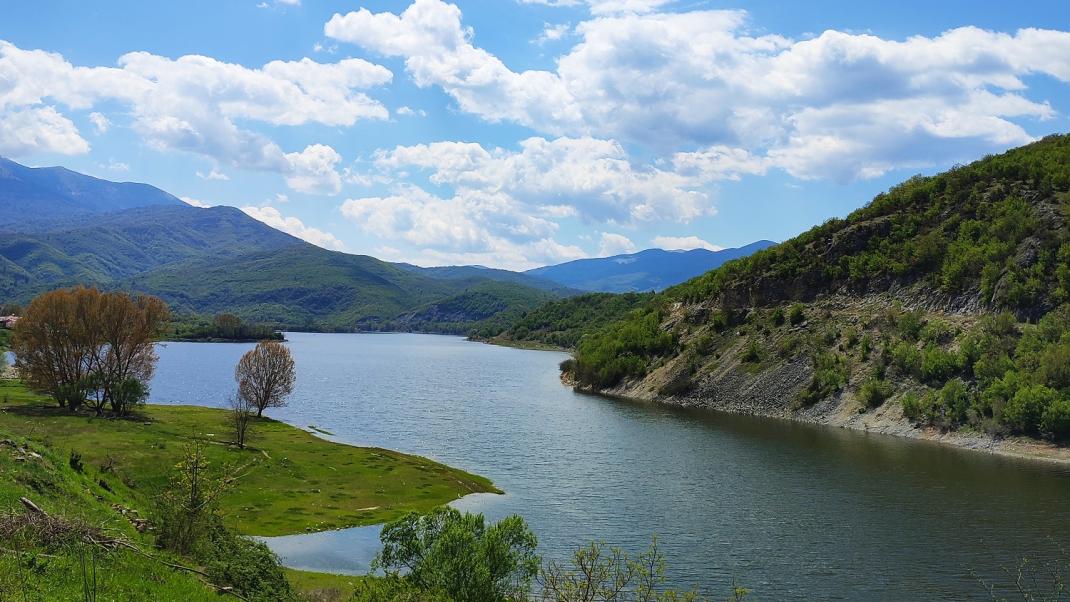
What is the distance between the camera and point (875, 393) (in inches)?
4126

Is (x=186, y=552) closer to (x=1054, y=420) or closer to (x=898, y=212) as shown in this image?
(x=1054, y=420)

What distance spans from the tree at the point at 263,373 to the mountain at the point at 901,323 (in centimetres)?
7255

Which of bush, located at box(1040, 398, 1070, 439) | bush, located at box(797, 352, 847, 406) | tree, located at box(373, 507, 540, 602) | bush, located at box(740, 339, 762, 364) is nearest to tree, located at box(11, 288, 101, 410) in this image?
tree, located at box(373, 507, 540, 602)

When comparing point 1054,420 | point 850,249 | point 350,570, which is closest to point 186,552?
point 350,570

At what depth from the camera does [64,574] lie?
67.5 feet

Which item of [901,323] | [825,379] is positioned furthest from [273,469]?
[901,323]

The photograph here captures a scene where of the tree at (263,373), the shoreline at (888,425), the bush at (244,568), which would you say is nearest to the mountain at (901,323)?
the shoreline at (888,425)

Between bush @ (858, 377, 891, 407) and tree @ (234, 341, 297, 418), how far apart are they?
87.2 meters

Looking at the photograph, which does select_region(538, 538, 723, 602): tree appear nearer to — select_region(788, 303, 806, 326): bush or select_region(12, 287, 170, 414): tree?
select_region(12, 287, 170, 414): tree

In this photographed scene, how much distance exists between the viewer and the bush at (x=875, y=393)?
104125mm

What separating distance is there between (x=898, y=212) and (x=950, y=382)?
56.8 m

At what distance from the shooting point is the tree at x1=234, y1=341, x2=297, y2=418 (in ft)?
342

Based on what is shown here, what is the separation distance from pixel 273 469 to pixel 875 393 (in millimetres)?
85524

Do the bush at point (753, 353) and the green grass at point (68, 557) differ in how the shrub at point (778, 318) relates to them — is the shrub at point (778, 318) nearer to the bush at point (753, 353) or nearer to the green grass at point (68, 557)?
the bush at point (753, 353)
